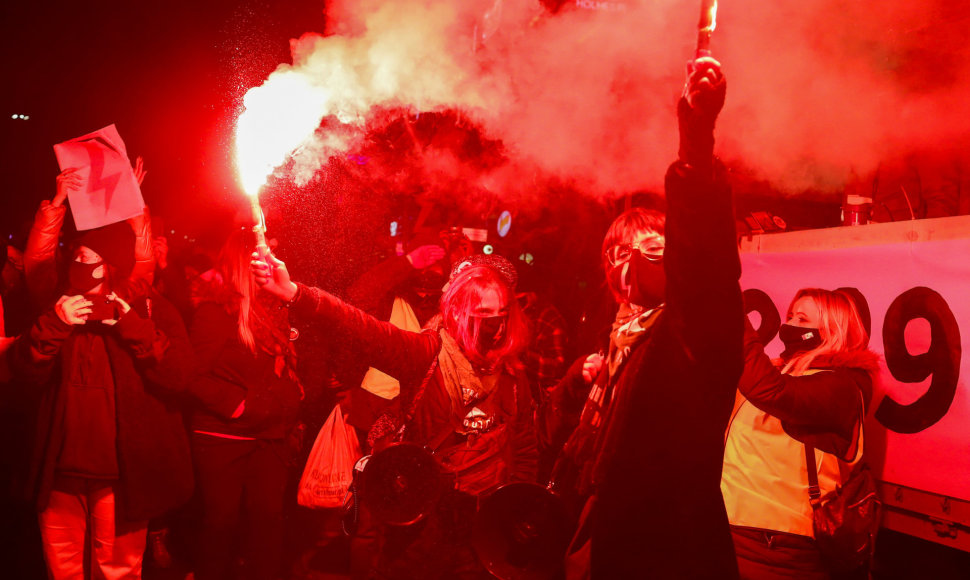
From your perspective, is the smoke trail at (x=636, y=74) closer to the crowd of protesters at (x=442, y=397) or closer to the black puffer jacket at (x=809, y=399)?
the crowd of protesters at (x=442, y=397)

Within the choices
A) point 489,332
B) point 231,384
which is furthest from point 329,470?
point 489,332

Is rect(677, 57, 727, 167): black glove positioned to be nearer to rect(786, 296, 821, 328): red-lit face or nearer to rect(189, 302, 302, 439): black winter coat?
rect(786, 296, 821, 328): red-lit face

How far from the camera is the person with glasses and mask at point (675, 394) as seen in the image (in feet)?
6.12

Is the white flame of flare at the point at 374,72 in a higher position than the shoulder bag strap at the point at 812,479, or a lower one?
higher

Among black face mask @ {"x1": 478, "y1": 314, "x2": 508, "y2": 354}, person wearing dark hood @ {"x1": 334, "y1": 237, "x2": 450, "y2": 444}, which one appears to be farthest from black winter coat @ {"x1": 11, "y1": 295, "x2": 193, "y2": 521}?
black face mask @ {"x1": 478, "y1": 314, "x2": 508, "y2": 354}

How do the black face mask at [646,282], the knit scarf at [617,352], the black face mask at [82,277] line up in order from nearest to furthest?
1. the knit scarf at [617,352]
2. the black face mask at [646,282]
3. the black face mask at [82,277]

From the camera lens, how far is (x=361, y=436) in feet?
15.7

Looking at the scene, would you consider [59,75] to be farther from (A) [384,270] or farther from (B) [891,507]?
(B) [891,507]

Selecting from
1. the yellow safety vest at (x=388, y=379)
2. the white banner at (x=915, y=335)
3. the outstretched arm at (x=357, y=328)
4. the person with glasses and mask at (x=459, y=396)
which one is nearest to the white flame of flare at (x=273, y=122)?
the outstretched arm at (x=357, y=328)

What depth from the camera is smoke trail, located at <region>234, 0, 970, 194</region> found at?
4.32m

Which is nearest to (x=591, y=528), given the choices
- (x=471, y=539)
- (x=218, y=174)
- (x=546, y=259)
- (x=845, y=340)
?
(x=471, y=539)

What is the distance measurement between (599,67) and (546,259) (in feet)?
6.95

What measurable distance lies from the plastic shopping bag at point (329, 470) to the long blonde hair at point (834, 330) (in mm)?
2872

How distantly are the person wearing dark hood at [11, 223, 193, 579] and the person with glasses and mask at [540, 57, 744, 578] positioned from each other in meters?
2.89
